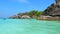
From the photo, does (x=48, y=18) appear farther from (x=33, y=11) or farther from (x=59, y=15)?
(x=33, y=11)

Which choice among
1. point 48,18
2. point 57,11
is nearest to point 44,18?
point 48,18

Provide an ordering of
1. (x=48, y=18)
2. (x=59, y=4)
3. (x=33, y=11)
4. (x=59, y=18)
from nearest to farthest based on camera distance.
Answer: (x=59, y=18) < (x=48, y=18) < (x=59, y=4) < (x=33, y=11)

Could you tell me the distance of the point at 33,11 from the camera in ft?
292

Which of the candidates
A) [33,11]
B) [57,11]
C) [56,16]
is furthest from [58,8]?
[33,11]

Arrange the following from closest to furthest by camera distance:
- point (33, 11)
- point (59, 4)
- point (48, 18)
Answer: point (48, 18), point (59, 4), point (33, 11)

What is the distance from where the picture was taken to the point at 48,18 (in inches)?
1344

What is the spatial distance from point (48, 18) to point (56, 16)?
194 cm

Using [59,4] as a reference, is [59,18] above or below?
below

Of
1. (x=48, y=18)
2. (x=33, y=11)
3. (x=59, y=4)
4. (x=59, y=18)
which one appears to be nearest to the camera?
(x=59, y=18)

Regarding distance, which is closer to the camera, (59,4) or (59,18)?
(59,18)

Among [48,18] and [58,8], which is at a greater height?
[58,8]

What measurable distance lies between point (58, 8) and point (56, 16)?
134 inches

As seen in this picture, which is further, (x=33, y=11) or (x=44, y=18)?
(x=33, y=11)

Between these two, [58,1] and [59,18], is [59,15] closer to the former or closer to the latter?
[59,18]
